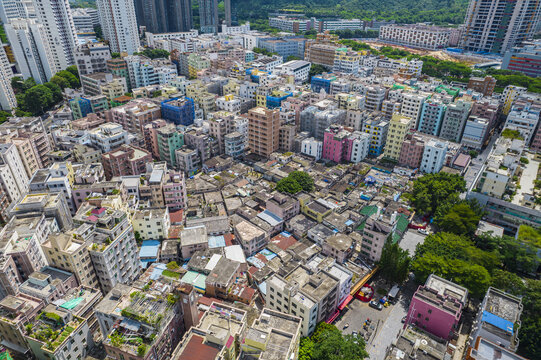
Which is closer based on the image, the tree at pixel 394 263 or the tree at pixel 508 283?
the tree at pixel 508 283

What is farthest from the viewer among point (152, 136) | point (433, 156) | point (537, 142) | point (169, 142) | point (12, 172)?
point (537, 142)

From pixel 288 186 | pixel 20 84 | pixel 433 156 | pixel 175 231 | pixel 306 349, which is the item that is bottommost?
pixel 306 349

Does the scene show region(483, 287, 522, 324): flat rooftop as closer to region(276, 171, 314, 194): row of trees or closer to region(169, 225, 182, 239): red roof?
region(276, 171, 314, 194): row of trees

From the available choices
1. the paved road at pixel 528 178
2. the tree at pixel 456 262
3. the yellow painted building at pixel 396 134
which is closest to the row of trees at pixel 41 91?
the yellow painted building at pixel 396 134

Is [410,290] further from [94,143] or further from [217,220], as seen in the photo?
[94,143]

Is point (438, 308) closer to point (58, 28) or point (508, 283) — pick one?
point (508, 283)

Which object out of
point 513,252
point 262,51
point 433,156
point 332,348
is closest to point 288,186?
point 332,348

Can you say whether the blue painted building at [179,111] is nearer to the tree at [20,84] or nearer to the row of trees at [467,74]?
the tree at [20,84]

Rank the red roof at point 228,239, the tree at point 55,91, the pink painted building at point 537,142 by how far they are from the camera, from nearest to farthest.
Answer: the red roof at point 228,239, the pink painted building at point 537,142, the tree at point 55,91
